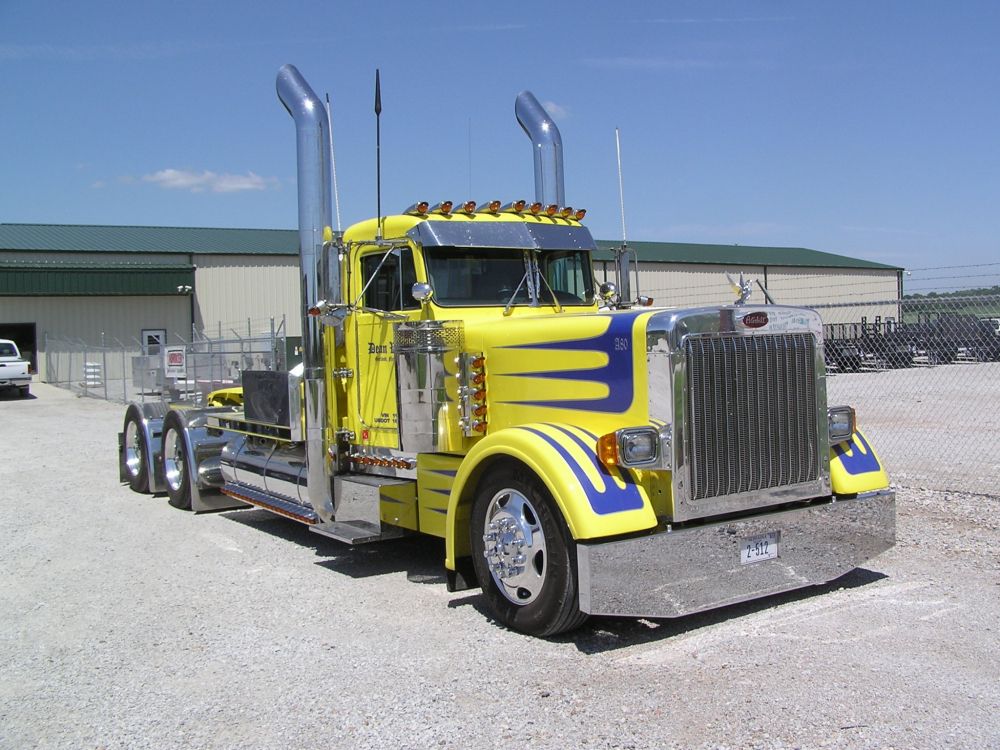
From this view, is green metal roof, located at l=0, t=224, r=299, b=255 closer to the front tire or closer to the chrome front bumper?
the front tire

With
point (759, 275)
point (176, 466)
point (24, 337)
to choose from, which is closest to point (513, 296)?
point (176, 466)

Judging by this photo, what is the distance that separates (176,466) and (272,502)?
2718 mm

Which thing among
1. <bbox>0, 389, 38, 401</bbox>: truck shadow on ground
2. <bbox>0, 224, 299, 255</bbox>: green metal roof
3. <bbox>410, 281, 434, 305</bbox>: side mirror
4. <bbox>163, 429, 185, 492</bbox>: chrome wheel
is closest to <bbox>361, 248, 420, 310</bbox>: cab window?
<bbox>410, 281, 434, 305</bbox>: side mirror

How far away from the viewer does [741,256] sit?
5122 centimetres

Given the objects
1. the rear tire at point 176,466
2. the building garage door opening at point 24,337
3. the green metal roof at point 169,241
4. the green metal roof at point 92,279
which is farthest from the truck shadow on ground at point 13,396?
the rear tire at point 176,466

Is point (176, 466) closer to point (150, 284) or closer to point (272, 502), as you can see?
point (272, 502)

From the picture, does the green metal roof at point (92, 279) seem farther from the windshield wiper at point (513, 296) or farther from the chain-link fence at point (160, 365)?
the windshield wiper at point (513, 296)

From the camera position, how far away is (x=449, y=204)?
6848 mm

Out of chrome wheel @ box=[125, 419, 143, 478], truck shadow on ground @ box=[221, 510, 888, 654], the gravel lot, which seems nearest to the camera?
the gravel lot

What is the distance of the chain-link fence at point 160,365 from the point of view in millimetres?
16641

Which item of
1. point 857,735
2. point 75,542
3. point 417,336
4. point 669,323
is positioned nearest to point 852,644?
point 857,735

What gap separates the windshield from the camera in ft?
22.0

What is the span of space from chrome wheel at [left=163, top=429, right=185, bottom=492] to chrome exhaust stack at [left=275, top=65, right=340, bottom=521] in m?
3.36

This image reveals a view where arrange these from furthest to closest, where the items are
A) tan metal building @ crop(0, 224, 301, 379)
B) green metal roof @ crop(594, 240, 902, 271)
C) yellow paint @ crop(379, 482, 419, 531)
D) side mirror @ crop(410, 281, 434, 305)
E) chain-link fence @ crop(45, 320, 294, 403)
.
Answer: green metal roof @ crop(594, 240, 902, 271), tan metal building @ crop(0, 224, 301, 379), chain-link fence @ crop(45, 320, 294, 403), yellow paint @ crop(379, 482, 419, 531), side mirror @ crop(410, 281, 434, 305)
